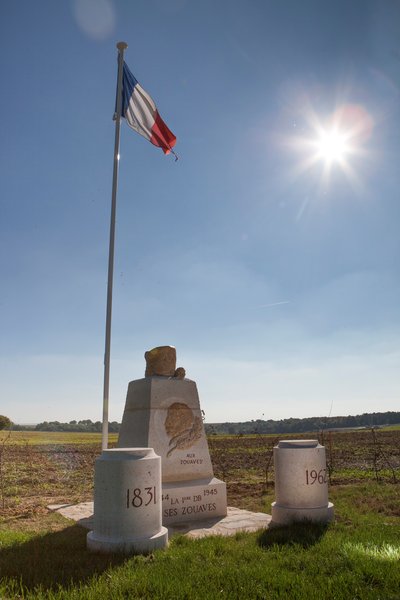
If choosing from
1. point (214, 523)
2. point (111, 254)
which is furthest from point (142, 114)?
point (214, 523)

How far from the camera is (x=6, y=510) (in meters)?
9.54

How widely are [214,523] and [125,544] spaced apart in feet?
8.92

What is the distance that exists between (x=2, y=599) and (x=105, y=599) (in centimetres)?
95

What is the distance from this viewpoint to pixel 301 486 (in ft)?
23.5

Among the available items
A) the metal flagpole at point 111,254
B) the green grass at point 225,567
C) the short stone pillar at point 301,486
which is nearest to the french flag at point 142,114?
the metal flagpole at point 111,254

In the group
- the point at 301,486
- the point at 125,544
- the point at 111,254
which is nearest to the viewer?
the point at 125,544

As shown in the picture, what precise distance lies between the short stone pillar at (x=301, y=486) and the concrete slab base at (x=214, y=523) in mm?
456

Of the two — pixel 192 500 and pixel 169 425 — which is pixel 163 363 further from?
pixel 192 500

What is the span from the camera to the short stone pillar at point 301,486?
7.11m

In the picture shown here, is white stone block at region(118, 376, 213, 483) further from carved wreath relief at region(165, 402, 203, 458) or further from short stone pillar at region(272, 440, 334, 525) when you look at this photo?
short stone pillar at region(272, 440, 334, 525)

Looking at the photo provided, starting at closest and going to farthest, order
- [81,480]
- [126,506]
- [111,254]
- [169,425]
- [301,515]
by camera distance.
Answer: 1. [126,506]
2. [301,515]
3. [169,425]
4. [111,254]
5. [81,480]

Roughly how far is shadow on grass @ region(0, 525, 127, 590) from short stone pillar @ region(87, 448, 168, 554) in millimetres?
250

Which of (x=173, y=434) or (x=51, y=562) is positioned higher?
(x=173, y=434)

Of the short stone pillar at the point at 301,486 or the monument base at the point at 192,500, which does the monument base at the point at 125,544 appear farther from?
the short stone pillar at the point at 301,486
